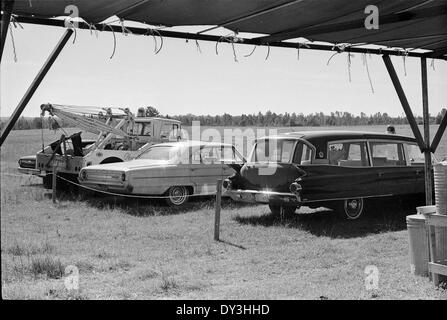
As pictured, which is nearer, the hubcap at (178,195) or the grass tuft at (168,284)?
the grass tuft at (168,284)

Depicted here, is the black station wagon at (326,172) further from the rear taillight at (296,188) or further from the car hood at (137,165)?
the car hood at (137,165)

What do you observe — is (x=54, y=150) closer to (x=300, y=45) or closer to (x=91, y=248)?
(x=91, y=248)

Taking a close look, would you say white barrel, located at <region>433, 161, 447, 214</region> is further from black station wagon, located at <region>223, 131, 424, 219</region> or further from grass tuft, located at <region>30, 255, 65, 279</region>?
grass tuft, located at <region>30, 255, 65, 279</region>

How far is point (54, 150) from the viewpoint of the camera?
546 inches

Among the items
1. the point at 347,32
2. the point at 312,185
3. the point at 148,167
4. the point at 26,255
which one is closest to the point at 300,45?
the point at 347,32

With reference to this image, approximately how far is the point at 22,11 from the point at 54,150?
9.43 m

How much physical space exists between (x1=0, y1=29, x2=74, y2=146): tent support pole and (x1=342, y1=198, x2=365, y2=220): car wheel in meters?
6.03

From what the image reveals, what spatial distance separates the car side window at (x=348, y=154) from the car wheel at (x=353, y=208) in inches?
25.3

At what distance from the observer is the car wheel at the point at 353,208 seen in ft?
30.7

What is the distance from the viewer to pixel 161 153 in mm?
12016

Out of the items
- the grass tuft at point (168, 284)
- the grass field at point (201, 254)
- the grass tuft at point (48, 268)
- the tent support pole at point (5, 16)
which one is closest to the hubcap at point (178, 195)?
the grass field at point (201, 254)

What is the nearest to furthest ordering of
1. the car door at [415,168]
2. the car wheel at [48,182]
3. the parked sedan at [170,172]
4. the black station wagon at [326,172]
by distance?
the black station wagon at [326,172]
the car door at [415,168]
the parked sedan at [170,172]
the car wheel at [48,182]

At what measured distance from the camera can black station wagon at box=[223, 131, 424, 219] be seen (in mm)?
8727

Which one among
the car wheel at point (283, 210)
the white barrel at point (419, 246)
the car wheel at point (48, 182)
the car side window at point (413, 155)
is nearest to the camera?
the white barrel at point (419, 246)
